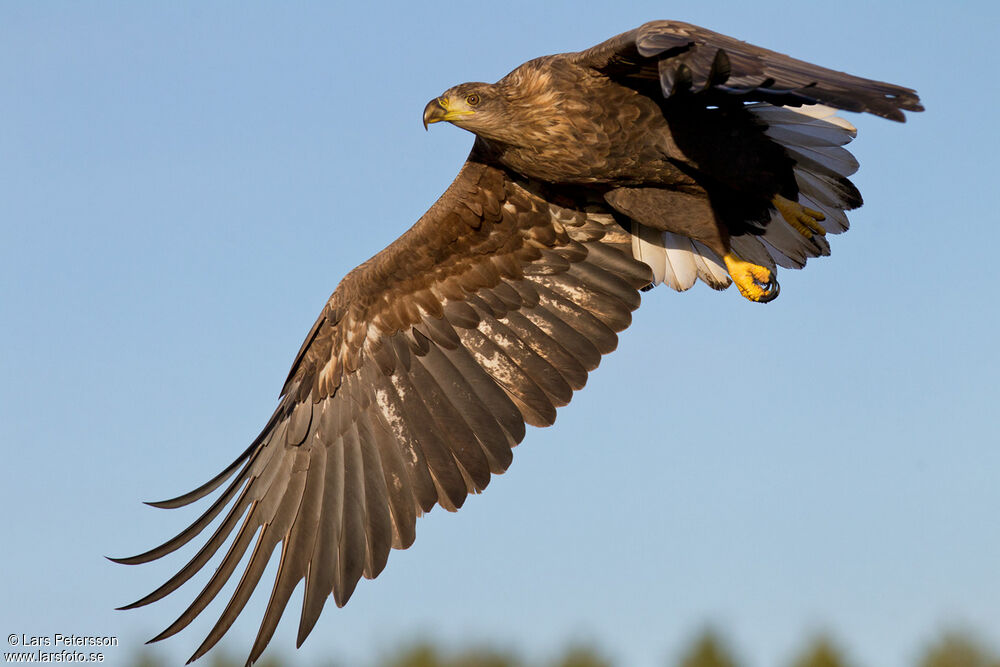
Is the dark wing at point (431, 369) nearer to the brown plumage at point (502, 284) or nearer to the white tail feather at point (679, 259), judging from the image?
the brown plumage at point (502, 284)

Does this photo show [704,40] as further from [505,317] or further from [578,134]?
[505,317]

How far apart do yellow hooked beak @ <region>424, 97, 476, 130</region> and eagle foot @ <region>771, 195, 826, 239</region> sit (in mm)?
1942

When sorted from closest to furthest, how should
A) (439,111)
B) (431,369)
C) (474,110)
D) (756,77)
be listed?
(756,77)
(474,110)
(439,111)
(431,369)

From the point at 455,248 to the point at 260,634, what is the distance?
2507 mm

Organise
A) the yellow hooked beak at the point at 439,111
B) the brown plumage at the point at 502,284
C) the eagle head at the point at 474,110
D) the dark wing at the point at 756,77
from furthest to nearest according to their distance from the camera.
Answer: the yellow hooked beak at the point at 439,111 → the eagle head at the point at 474,110 → the brown plumage at the point at 502,284 → the dark wing at the point at 756,77

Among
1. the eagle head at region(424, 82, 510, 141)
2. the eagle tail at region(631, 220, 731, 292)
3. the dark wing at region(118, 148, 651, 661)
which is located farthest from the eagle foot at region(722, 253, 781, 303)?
the eagle head at region(424, 82, 510, 141)

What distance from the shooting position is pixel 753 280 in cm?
734

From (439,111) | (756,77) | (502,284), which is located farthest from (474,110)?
(756,77)

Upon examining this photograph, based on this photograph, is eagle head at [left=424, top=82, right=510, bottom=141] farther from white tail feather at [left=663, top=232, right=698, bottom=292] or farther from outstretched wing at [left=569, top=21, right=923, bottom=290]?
white tail feather at [left=663, top=232, right=698, bottom=292]

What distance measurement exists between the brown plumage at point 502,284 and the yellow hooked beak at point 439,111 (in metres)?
0.02

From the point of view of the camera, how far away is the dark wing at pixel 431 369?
704 cm

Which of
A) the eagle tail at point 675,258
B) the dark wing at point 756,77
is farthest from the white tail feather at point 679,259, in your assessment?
the dark wing at point 756,77

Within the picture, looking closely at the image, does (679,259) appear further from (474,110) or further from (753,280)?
(474,110)

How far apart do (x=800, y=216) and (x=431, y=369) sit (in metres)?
2.39
